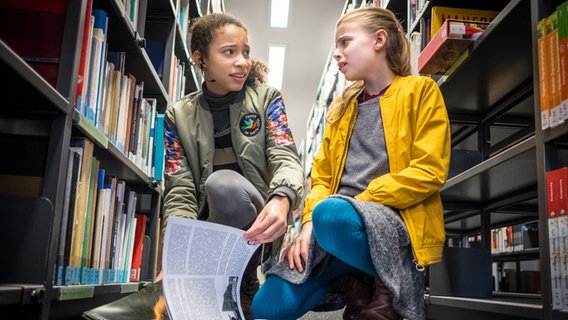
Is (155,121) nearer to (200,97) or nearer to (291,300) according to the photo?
(200,97)

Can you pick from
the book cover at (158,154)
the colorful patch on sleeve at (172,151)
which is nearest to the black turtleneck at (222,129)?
the colorful patch on sleeve at (172,151)

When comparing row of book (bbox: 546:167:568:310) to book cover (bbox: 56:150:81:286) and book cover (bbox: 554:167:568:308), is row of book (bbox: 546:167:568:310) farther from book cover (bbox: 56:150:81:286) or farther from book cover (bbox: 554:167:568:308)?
book cover (bbox: 56:150:81:286)

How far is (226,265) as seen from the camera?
39.4 inches

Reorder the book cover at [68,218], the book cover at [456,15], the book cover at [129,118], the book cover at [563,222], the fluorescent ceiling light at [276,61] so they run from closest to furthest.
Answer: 1. the book cover at [563,222]
2. the book cover at [68,218]
3. the book cover at [129,118]
4. the book cover at [456,15]
5. the fluorescent ceiling light at [276,61]

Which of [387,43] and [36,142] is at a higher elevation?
[387,43]

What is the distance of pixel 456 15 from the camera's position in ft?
6.28

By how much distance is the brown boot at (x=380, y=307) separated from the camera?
1.00m

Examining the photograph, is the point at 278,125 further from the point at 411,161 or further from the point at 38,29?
the point at 38,29

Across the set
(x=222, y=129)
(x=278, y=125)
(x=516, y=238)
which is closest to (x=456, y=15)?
(x=278, y=125)

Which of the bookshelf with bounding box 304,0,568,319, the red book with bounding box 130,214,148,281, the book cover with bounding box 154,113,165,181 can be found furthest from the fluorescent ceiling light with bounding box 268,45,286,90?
the red book with bounding box 130,214,148,281

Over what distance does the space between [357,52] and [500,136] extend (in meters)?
1.54

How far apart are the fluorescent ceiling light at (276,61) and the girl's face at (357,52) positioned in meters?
4.99

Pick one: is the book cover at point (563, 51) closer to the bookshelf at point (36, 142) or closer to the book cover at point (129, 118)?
the bookshelf at point (36, 142)

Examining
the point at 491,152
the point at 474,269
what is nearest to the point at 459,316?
the point at 474,269
